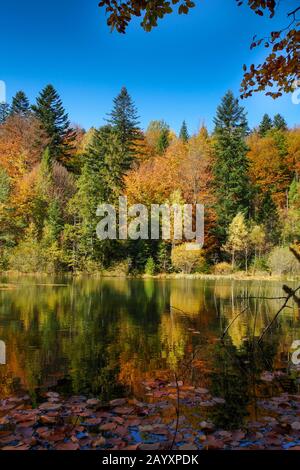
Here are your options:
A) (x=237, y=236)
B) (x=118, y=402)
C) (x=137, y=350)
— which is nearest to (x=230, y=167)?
(x=237, y=236)

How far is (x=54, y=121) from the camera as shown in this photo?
45281 mm

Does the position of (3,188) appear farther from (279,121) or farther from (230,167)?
(279,121)

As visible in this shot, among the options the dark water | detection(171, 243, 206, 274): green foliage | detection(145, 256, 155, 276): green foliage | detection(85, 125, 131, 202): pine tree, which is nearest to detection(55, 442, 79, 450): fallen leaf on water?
the dark water

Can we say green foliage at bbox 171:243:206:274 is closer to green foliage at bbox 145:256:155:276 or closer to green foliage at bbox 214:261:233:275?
green foliage at bbox 214:261:233:275

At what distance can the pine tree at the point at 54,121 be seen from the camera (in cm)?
4422

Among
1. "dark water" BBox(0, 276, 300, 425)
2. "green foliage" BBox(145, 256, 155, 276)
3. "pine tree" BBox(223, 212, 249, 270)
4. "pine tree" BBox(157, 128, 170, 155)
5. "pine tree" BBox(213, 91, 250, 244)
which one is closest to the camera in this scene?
"dark water" BBox(0, 276, 300, 425)

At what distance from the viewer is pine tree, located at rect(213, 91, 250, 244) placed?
1447 inches

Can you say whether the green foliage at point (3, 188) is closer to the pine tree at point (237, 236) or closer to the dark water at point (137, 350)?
the dark water at point (137, 350)

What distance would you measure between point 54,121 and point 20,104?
24.9 ft

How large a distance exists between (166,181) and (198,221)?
4.59 m

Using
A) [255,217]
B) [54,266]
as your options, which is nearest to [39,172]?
[54,266]

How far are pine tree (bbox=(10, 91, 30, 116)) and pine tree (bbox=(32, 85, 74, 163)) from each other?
4.03 metres

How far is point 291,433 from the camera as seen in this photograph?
11.6ft
